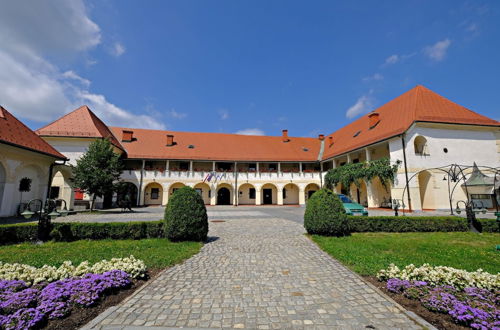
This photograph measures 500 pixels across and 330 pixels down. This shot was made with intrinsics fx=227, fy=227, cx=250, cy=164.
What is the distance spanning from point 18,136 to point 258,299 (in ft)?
59.5

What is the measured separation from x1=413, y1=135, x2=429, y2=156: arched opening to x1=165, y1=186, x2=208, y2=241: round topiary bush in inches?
756

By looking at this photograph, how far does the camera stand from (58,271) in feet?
14.5

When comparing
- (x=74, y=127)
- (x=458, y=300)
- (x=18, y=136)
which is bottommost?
(x=458, y=300)

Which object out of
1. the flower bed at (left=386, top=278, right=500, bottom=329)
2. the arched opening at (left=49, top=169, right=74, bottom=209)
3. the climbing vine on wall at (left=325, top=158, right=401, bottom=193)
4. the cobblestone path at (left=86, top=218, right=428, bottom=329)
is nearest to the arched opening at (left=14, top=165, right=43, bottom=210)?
the arched opening at (left=49, top=169, right=74, bottom=209)

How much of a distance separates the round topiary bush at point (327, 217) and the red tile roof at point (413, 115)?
1325 cm

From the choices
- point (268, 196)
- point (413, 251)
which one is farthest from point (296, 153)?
point (413, 251)

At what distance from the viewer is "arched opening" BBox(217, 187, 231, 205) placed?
3062 cm

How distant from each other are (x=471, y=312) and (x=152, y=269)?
18.8ft

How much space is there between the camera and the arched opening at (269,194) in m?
31.3

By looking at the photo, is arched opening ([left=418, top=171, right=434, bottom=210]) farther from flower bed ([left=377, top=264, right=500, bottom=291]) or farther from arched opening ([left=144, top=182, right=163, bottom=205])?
arched opening ([left=144, top=182, right=163, bottom=205])

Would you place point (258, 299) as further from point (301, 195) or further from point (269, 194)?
point (269, 194)

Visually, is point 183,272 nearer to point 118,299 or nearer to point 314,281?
point 118,299

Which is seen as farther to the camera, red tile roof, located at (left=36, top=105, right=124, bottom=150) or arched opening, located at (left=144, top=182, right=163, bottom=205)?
arched opening, located at (left=144, top=182, right=163, bottom=205)

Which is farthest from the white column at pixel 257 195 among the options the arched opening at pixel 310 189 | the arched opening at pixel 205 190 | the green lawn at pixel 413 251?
the green lawn at pixel 413 251
